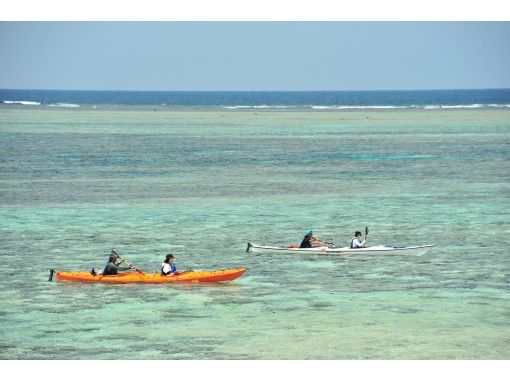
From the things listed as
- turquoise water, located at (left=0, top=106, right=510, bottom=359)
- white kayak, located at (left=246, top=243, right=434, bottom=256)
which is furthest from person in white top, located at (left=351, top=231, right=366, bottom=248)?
turquoise water, located at (left=0, top=106, right=510, bottom=359)

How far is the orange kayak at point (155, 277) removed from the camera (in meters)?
29.1

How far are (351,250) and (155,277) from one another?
286 inches

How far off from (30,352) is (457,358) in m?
9.61

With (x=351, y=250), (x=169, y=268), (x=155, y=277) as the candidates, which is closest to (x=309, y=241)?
(x=351, y=250)

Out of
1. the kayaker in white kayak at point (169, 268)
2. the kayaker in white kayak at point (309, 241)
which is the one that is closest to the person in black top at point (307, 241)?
the kayaker in white kayak at point (309, 241)

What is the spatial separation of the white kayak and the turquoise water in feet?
0.88

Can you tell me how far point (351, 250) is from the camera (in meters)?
32.9

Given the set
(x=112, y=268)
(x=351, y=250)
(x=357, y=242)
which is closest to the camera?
(x=112, y=268)

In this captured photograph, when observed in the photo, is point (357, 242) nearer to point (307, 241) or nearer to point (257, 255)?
point (307, 241)

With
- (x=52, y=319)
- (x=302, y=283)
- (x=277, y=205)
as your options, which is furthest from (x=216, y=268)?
(x=277, y=205)

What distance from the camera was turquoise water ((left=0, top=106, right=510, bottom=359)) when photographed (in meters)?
23.4

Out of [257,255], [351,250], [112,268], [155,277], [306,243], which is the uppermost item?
[306,243]

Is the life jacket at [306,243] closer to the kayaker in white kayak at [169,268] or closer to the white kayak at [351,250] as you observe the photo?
the white kayak at [351,250]

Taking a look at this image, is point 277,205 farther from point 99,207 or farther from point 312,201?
point 99,207
